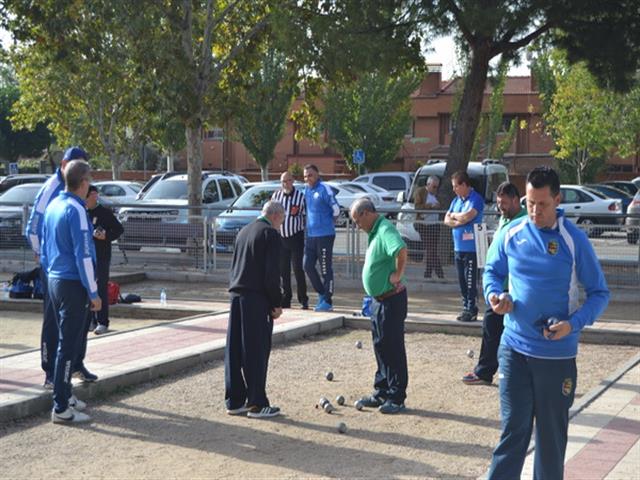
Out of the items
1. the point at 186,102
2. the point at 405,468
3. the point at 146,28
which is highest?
the point at 146,28

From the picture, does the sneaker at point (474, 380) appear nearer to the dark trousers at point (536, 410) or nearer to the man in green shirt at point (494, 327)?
the man in green shirt at point (494, 327)

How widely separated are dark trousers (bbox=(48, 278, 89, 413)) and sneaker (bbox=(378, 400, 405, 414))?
2.59 m

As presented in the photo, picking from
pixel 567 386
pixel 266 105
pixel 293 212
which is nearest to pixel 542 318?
pixel 567 386

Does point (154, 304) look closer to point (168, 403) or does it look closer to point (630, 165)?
point (168, 403)

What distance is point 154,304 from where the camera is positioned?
595 inches

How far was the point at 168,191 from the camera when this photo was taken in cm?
2623

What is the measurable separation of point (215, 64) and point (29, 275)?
32.2 feet

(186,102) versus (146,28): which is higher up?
(146,28)

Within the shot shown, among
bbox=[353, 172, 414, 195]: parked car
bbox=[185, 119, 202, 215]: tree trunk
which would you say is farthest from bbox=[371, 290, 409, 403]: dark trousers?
bbox=[353, 172, 414, 195]: parked car

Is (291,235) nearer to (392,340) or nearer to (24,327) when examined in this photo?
(24,327)

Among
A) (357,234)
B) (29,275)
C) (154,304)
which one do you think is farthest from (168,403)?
(357,234)

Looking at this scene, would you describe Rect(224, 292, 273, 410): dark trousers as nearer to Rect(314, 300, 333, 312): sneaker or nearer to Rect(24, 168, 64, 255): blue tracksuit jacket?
Rect(24, 168, 64, 255): blue tracksuit jacket

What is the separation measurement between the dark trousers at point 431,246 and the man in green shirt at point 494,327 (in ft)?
22.7

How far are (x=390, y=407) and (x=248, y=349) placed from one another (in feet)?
4.34
